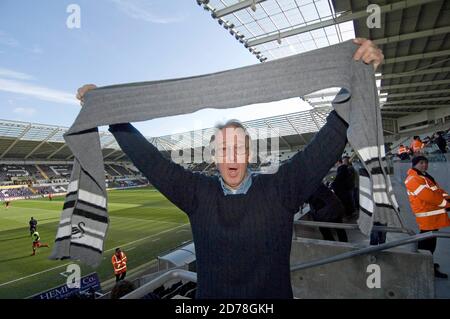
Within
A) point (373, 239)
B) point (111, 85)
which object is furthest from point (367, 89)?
point (373, 239)

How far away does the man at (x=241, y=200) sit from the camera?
4.60ft

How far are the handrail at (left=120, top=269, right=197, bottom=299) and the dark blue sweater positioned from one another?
0.75m

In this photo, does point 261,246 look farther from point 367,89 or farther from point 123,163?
point 123,163

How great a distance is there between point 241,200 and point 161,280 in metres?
1.23

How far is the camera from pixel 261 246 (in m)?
1.41

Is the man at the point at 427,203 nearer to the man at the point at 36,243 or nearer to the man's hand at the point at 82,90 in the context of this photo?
the man's hand at the point at 82,90

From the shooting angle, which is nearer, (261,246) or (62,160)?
(261,246)

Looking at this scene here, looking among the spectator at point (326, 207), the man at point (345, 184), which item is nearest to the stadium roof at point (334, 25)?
the man at point (345, 184)

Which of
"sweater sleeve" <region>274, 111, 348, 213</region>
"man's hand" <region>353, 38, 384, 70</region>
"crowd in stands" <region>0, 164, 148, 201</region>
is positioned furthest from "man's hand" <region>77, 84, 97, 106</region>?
"crowd in stands" <region>0, 164, 148, 201</region>

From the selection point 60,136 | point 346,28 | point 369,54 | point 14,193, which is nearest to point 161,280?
point 369,54

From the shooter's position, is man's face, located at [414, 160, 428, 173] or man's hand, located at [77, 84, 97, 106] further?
man's face, located at [414, 160, 428, 173]

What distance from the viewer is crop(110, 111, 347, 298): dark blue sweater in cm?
140

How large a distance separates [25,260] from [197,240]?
1402 cm

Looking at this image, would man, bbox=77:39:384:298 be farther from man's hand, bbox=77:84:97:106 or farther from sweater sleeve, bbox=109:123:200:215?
man's hand, bbox=77:84:97:106
